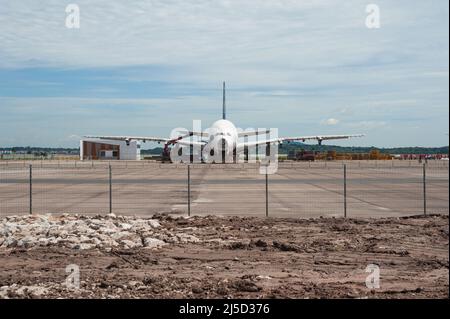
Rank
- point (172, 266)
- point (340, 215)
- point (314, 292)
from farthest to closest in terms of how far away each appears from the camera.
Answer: point (340, 215) → point (172, 266) → point (314, 292)

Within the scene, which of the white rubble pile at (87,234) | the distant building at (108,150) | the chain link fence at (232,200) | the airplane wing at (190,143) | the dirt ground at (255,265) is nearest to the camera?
the dirt ground at (255,265)

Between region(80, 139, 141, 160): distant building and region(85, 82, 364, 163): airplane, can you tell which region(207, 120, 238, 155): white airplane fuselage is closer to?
region(85, 82, 364, 163): airplane

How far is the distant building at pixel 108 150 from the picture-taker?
112125mm

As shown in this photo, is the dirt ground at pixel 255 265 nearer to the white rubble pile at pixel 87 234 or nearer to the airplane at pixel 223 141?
the white rubble pile at pixel 87 234

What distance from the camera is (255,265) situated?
10977 mm

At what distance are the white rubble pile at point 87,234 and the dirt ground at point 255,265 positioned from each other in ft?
1.24

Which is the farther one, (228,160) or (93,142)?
(93,142)

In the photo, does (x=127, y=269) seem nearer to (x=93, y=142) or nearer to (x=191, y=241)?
(x=191, y=241)

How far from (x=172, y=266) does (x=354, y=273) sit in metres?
3.41

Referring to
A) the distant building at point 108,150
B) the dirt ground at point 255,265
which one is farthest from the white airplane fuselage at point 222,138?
the dirt ground at point 255,265

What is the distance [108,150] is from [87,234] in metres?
106

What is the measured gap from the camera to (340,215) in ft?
62.4
